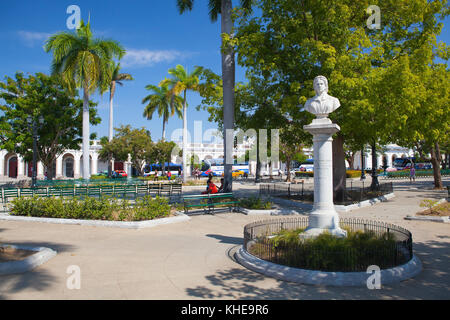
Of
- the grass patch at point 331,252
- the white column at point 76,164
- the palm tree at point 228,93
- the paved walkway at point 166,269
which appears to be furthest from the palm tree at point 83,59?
the white column at point 76,164

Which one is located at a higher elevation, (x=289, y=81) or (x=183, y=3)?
(x=183, y=3)

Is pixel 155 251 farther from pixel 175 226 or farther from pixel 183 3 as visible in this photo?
pixel 183 3

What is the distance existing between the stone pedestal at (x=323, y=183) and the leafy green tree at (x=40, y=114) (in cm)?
2144

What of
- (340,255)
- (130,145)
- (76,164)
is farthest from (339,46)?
(76,164)

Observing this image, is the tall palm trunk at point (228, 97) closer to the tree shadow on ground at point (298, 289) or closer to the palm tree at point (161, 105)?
the tree shadow on ground at point (298, 289)

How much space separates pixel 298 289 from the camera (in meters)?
5.52

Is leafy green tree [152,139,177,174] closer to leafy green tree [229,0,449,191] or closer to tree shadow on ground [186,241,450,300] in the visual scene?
leafy green tree [229,0,449,191]

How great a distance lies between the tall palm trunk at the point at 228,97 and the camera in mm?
16453

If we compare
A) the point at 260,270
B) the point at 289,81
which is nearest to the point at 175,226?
the point at 260,270

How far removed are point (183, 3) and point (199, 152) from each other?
4316cm

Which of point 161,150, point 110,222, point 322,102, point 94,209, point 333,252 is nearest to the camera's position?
point 333,252

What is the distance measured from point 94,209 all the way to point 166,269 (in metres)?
6.24

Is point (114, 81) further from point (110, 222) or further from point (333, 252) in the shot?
point (333, 252)
